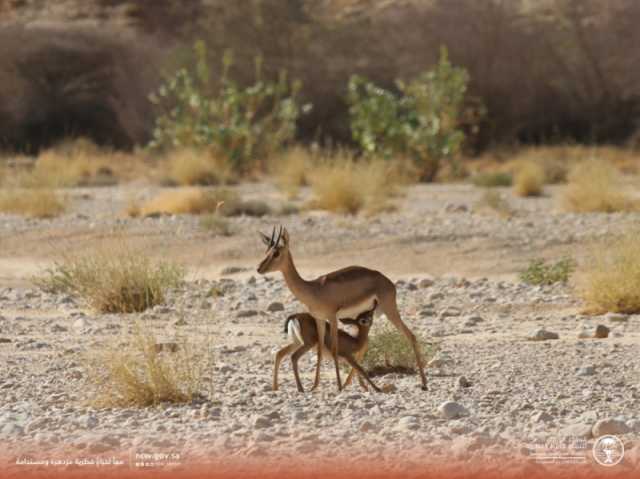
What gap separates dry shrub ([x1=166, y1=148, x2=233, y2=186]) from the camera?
93.0 feet

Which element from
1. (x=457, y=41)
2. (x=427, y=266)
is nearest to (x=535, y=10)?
(x=457, y=41)

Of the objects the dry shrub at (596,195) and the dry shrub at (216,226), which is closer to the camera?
the dry shrub at (216,226)

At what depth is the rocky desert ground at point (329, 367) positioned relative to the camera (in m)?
7.30

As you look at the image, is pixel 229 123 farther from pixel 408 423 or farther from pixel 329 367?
pixel 408 423

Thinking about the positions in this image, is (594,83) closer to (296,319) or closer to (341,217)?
(341,217)

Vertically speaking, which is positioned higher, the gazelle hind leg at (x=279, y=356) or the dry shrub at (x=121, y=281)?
the gazelle hind leg at (x=279, y=356)

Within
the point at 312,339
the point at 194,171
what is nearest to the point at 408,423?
the point at 312,339

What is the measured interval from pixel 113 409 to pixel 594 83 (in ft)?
96.1

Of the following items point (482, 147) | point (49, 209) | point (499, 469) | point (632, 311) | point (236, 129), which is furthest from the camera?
point (482, 147)

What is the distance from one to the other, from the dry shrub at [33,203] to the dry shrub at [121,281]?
7.86m

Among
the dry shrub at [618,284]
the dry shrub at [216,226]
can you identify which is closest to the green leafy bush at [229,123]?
the dry shrub at [216,226]

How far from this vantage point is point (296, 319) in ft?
29.5

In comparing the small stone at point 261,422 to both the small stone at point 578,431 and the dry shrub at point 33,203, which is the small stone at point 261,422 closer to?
the small stone at point 578,431

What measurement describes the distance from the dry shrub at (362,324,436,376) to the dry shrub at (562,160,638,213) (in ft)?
39.7
